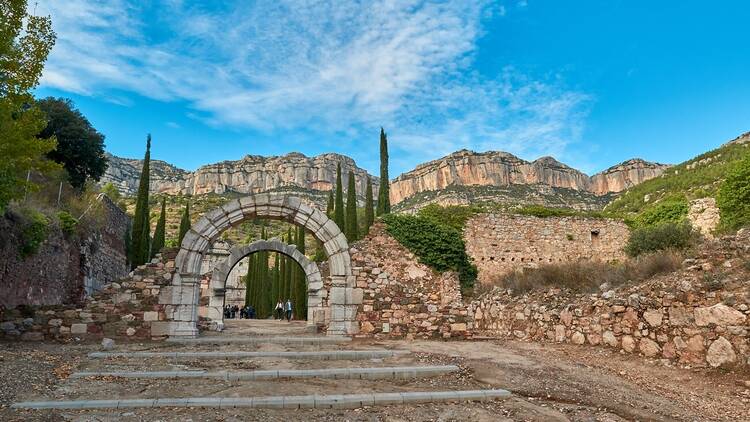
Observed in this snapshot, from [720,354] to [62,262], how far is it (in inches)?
748

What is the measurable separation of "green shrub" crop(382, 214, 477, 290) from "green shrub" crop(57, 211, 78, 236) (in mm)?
12520

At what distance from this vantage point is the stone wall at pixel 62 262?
11773mm

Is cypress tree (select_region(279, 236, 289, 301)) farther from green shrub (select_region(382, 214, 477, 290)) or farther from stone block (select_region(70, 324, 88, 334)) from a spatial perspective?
stone block (select_region(70, 324, 88, 334))

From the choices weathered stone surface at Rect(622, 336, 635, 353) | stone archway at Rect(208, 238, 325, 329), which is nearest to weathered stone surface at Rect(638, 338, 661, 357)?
weathered stone surface at Rect(622, 336, 635, 353)

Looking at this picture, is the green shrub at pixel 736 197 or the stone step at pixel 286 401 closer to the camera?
the stone step at pixel 286 401

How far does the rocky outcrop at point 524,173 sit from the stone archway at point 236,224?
4887cm

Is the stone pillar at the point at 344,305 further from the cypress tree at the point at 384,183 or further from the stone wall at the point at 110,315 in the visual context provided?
the cypress tree at the point at 384,183

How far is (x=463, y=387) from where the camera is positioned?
5855mm

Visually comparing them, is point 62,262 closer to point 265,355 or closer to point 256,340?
point 256,340

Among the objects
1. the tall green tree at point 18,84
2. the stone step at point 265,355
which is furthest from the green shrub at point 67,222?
the stone step at point 265,355

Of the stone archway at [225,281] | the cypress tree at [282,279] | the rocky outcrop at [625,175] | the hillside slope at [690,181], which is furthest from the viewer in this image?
Answer: the rocky outcrop at [625,175]

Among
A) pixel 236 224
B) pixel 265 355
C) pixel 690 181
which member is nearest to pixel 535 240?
pixel 690 181

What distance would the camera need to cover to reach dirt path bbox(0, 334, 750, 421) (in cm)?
453

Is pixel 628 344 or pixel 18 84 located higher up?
pixel 18 84
